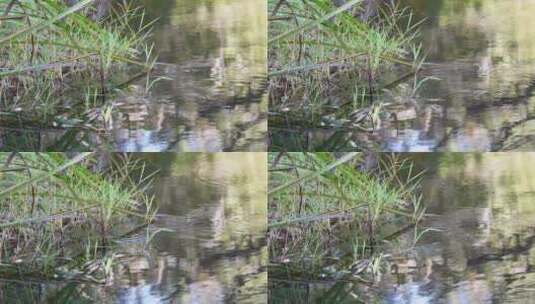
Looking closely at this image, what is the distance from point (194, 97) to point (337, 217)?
542 mm

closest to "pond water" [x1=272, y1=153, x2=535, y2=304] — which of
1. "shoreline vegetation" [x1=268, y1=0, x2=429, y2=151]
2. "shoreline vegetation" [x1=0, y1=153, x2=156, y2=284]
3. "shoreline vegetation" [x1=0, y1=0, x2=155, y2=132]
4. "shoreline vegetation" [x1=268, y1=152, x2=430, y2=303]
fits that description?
"shoreline vegetation" [x1=268, y1=152, x2=430, y2=303]

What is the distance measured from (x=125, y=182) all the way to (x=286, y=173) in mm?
468

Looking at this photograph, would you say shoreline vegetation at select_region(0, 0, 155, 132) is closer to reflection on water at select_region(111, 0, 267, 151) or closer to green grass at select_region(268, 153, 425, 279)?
reflection on water at select_region(111, 0, 267, 151)

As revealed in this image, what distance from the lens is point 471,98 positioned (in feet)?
7.89

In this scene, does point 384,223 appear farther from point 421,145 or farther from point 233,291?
point 233,291

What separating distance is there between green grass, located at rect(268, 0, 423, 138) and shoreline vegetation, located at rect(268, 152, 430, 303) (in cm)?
12

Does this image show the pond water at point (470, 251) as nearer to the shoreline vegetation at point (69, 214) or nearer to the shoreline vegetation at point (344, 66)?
the shoreline vegetation at point (344, 66)

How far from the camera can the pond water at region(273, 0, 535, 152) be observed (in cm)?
240

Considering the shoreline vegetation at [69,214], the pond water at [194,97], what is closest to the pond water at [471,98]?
the pond water at [194,97]

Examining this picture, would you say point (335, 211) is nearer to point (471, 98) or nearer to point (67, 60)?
point (471, 98)

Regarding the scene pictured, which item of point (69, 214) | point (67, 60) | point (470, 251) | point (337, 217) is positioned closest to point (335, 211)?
point (337, 217)

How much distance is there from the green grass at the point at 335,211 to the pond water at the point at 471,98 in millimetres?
62

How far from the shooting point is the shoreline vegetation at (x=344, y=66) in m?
2.42

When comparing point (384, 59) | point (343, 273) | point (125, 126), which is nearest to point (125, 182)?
point (125, 126)
